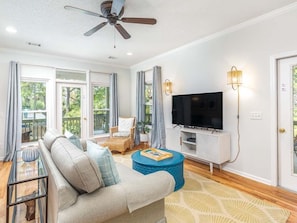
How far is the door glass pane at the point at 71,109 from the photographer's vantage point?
4.99m

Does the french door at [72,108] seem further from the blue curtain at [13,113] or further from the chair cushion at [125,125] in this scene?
the chair cushion at [125,125]

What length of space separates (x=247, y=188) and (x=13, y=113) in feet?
16.3

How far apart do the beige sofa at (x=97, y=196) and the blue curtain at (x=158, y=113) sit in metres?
3.12

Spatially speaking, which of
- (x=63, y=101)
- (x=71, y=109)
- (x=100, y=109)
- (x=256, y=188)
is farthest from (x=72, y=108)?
(x=256, y=188)

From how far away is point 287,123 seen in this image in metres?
2.59

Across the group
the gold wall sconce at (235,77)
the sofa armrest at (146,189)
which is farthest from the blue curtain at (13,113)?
the gold wall sconce at (235,77)

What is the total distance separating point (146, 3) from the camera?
2371 millimetres

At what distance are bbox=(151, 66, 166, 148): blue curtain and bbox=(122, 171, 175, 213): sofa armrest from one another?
3129 millimetres

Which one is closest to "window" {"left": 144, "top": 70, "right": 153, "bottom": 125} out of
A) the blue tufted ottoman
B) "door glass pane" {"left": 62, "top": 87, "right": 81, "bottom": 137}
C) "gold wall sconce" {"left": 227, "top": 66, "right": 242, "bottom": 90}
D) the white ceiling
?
the white ceiling

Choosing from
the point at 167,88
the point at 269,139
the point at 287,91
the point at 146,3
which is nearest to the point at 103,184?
the point at 146,3

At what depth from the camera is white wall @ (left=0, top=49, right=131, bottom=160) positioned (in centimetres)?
411

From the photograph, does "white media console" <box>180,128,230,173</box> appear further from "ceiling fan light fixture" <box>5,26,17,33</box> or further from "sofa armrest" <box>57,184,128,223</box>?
"ceiling fan light fixture" <box>5,26,17,33</box>

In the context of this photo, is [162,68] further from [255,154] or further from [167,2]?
[255,154]

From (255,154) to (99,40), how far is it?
363 cm
